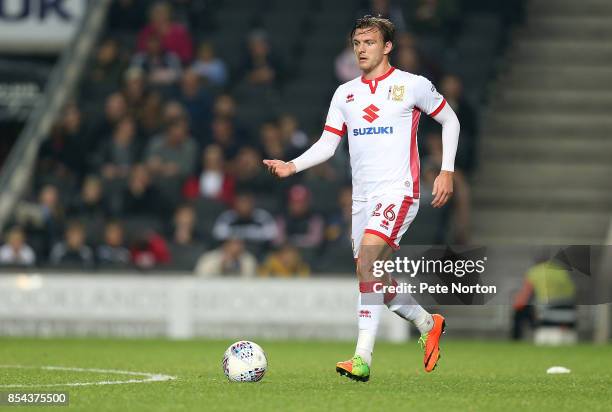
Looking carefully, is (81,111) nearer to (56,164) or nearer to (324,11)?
(56,164)

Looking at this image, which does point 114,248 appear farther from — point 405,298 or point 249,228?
point 405,298

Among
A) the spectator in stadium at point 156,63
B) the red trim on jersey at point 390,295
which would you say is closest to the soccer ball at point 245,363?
the red trim on jersey at point 390,295

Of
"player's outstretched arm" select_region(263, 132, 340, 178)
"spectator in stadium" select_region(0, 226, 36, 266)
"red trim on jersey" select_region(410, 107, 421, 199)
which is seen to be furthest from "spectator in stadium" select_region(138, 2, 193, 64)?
"red trim on jersey" select_region(410, 107, 421, 199)

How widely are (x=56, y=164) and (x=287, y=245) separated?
13.0 ft

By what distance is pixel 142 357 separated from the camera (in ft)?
40.9

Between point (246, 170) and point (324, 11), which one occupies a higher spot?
point (324, 11)

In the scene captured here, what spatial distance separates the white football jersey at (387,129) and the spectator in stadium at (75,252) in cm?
889

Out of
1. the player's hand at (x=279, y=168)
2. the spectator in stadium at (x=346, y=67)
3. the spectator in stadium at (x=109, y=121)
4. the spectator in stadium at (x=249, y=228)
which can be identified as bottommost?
the player's hand at (x=279, y=168)

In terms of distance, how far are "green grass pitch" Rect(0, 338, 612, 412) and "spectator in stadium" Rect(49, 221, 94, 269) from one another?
2.92 metres

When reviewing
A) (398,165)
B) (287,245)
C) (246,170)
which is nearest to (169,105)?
(246,170)

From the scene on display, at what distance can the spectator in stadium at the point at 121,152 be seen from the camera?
19.4 meters

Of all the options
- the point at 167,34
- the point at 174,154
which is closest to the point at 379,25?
the point at 174,154

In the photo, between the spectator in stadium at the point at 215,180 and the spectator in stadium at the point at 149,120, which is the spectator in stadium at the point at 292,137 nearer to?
the spectator in stadium at the point at 215,180

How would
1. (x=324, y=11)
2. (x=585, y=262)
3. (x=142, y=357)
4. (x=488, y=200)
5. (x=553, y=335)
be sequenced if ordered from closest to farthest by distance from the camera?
(x=585, y=262) → (x=142, y=357) → (x=553, y=335) → (x=488, y=200) → (x=324, y=11)
